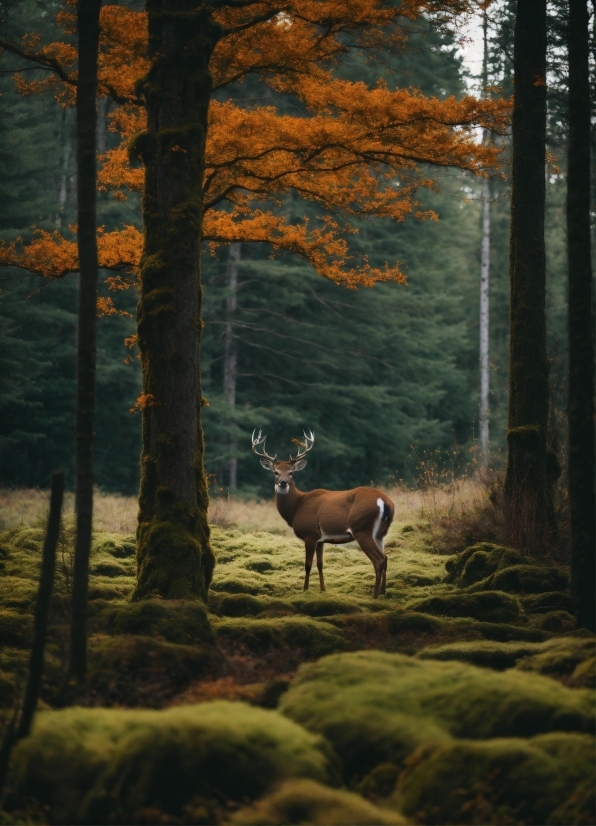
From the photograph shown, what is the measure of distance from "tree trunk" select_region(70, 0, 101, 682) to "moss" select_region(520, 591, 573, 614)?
15.6 ft

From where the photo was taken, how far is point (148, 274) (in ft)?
30.6

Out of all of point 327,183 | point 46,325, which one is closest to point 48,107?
point 46,325

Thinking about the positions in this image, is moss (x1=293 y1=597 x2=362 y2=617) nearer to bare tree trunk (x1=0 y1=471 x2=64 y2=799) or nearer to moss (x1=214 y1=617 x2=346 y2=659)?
moss (x1=214 y1=617 x2=346 y2=659)

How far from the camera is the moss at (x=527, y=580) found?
10078 mm

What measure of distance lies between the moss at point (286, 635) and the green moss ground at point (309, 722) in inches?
0.6

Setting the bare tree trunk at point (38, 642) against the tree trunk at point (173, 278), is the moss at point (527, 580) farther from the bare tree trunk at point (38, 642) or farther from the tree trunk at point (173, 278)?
the bare tree trunk at point (38, 642)

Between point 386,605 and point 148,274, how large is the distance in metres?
4.17

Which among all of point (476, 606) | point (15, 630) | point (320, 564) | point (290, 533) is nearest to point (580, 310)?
point (476, 606)

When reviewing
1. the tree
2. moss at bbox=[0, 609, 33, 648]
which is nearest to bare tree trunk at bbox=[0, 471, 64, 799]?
moss at bbox=[0, 609, 33, 648]

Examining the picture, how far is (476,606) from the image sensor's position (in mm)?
9164

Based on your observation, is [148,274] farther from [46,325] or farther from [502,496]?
[46,325]

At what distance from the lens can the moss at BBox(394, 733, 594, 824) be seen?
4293mm

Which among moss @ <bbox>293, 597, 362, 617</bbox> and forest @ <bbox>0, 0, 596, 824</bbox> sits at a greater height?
forest @ <bbox>0, 0, 596, 824</bbox>

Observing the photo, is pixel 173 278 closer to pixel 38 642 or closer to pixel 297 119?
pixel 297 119
